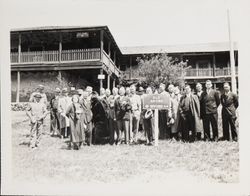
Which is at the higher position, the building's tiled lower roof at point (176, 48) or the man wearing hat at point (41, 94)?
the building's tiled lower roof at point (176, 48)

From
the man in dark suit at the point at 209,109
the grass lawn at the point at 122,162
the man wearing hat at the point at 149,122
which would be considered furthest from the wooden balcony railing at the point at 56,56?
the man in dark suit at the point at 209,109

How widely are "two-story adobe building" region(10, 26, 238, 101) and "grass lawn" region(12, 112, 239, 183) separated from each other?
2.43 ft

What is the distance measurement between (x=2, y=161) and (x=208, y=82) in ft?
9.67

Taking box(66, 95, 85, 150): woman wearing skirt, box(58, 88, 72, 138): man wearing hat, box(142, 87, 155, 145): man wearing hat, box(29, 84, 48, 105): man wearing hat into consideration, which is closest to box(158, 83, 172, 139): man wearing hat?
box(142, 87, 155, 145): man wearing hat

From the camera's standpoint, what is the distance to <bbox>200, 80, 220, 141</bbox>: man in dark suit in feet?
16.4

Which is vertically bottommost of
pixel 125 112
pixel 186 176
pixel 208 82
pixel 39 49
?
pixel 186 176

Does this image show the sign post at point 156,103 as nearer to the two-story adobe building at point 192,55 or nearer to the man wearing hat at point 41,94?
the two-story adobe building at point 192,55

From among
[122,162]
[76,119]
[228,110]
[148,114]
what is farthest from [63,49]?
[228,110]

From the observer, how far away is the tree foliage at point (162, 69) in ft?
16.8

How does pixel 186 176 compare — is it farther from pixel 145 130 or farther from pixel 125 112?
pixel 125 112

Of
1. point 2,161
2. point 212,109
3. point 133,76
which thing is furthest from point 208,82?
point 2,161

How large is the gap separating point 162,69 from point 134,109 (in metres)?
0.67

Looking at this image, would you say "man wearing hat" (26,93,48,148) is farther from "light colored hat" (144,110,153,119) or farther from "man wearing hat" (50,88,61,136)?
"light colored hat" (144,110,153,119)

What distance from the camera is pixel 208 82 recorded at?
202 inches
